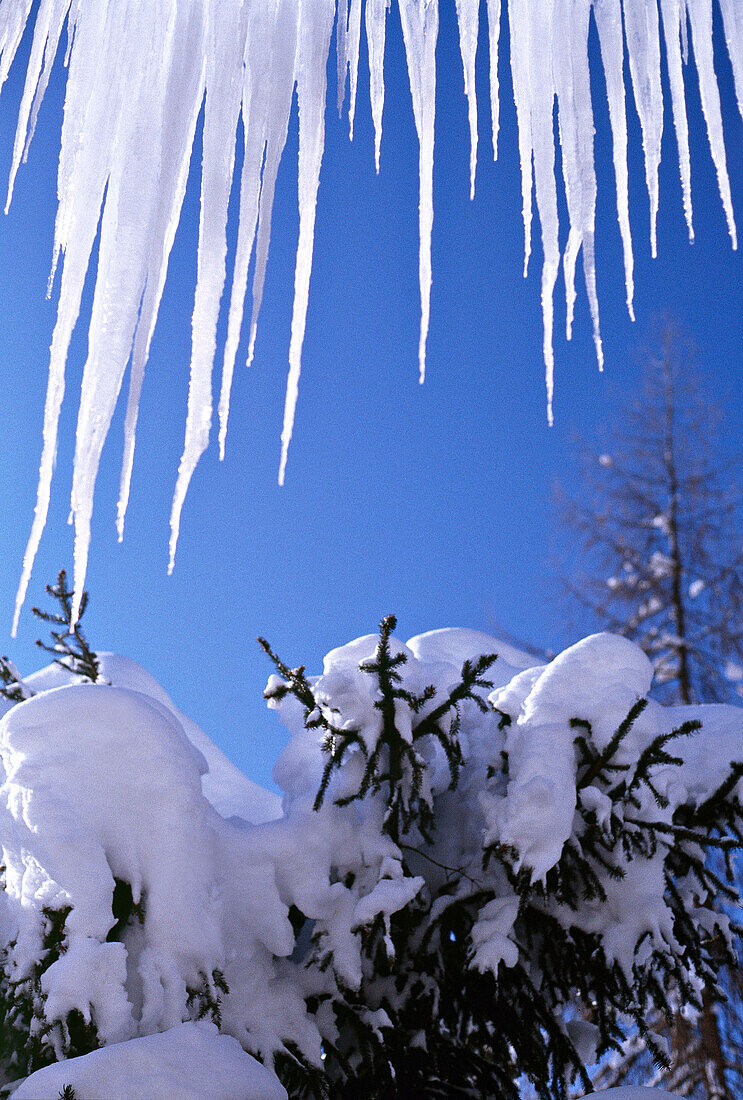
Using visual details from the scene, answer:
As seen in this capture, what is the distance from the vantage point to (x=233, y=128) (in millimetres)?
1846

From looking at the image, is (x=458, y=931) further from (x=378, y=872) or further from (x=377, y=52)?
(x=377, y=52)

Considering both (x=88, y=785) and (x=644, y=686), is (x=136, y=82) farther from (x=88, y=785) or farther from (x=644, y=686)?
(x=644, y=686)

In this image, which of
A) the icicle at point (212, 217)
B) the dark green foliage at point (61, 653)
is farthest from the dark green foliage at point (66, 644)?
the icicle at point (212, 217)

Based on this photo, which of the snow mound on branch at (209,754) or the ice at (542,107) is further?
the snow mound on branch at (209,754)

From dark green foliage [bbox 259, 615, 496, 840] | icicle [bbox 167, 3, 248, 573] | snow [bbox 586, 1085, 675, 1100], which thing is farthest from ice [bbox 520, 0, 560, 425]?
Result: snow [bbox 586, 1085, 675, 1100]

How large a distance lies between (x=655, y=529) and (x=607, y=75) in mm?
7213

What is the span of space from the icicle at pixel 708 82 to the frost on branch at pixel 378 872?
1718 millimetres

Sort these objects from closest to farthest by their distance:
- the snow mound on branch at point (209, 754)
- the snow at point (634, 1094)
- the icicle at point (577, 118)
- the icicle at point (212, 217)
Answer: the icicle at point (212, 217), the icicle at point (577, 118), the snow at point (634, 1094), the snow mound on branch at point (209, 754)

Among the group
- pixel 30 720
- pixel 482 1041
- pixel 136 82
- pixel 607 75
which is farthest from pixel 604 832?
pixel 136 82

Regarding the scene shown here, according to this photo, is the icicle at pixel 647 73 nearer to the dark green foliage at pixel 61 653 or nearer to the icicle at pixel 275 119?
the icicle at pixel 275 119

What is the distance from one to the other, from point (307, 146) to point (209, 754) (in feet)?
10.0

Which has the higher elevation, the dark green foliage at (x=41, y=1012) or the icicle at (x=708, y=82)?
the icicle at (x=708, y=82)

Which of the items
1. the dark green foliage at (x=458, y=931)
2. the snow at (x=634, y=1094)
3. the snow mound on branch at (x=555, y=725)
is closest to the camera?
the snow at (x=634, y=1094)

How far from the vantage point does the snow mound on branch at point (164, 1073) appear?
1.86 metres
